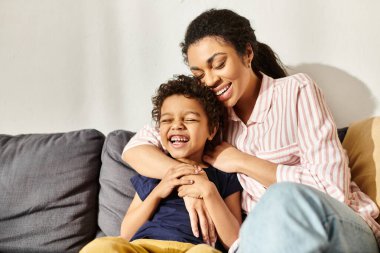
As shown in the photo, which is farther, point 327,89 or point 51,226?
point 327,89

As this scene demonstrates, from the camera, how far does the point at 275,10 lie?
5.34ft

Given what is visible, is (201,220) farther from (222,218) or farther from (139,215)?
(139,215)

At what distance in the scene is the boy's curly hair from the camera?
1.25 metres

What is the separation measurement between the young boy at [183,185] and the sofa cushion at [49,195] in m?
0.30

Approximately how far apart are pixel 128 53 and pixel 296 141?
0.95 meters

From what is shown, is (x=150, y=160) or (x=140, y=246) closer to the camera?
(x=140, y=246)

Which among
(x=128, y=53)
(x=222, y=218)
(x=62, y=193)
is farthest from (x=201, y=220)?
(x=128, y=53)

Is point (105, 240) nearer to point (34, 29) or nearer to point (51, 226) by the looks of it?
point (51, 226)

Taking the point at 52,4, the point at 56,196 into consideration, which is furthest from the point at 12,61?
the point at 56,196

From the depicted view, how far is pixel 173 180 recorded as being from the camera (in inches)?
45.7

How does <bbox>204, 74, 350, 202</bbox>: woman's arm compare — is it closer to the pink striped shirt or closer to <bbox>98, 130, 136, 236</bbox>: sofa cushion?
the pink striped shirt

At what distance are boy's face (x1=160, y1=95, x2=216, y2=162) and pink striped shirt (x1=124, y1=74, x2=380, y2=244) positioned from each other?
0.10 meters

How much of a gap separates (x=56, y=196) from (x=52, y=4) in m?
0.94

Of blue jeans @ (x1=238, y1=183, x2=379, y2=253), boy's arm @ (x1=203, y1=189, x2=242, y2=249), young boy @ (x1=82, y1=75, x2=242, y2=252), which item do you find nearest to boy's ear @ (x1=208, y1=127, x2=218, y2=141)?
young boy @ (x1=82, y1=75, x2=242, y2=252)
